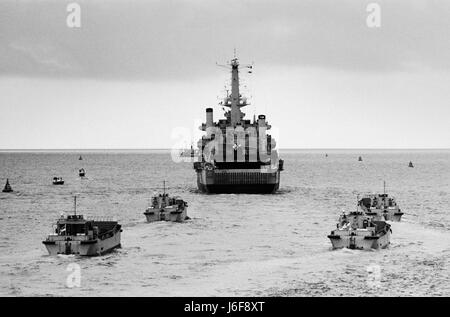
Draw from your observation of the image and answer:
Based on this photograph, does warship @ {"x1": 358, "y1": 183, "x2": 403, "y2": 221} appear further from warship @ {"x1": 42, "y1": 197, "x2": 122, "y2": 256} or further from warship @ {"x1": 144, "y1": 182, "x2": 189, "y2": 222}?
warship @ {"x1": 42, "y1": 197, "x2": 122, "y2": 256}

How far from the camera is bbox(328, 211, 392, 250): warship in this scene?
172 feet

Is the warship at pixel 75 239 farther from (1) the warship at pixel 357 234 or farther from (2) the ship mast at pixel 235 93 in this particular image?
(2) the ship mast at pixel 235 93

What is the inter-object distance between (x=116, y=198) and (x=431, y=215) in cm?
5477

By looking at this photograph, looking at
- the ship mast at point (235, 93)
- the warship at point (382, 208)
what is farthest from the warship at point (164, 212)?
the ship mast at point (235, 93)

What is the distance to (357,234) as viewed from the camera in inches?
2072

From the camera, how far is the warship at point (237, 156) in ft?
373

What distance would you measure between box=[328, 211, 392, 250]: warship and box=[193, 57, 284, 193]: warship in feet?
192

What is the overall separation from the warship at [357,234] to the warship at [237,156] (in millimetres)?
58561

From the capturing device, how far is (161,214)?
73.4 m

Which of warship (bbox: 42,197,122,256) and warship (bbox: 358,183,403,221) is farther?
warship (bbox: 358,183,403,221)

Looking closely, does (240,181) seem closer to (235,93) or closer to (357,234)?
(235,93)

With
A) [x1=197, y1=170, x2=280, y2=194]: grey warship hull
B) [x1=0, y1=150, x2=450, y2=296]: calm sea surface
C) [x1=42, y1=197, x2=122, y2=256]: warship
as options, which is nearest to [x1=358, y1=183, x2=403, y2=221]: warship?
[x1=0, y1=150, x2=450, y2=296]: calm sea surface

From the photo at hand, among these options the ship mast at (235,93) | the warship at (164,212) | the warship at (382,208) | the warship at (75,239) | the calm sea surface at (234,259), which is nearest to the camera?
the calm sea surface at (234,259)
